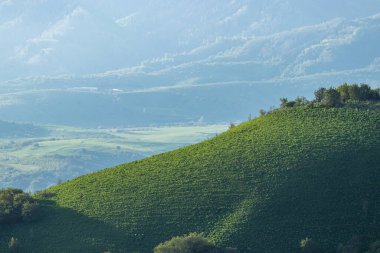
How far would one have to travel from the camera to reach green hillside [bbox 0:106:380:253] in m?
58.0

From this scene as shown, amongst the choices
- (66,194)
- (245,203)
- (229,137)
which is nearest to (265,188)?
(245,203)

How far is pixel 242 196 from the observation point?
2424 inches

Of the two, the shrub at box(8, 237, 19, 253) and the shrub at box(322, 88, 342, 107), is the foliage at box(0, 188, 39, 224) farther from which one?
the shrub at box(322, 88, 342, 107)

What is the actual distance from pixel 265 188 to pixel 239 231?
494cm

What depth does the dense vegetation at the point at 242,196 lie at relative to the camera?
190 ft

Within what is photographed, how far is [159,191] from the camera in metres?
64.8

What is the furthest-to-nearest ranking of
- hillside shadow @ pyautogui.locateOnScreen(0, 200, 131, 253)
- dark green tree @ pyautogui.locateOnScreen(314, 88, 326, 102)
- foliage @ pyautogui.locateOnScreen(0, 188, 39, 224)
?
dark green tree @ pyautogui.locateOnScreen(314, 88, 326, 102)
foliage @ pyautogui.locateOnScreen(0, 188, 39, 224)
hillside shadow @ pyautogui.locateOnScreen(0, 200, 131, 253)

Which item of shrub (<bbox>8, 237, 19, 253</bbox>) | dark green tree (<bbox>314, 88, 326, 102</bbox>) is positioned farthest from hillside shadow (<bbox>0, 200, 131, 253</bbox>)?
dark green tree (<bbox>314, 88, 326, 102</bbox>)

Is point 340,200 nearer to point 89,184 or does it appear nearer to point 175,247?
point 175,247

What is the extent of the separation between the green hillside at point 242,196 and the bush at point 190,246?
1339mm

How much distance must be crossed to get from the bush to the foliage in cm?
1273

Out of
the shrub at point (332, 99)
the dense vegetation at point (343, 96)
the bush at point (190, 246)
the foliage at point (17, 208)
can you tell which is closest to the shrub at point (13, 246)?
the foliage at point (17, 208)

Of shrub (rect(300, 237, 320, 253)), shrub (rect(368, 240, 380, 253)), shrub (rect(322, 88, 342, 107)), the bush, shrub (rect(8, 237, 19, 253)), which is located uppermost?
shrub (rect(322, 88, 342, 107))

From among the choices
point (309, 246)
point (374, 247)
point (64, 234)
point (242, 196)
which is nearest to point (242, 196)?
point (242, 196)
